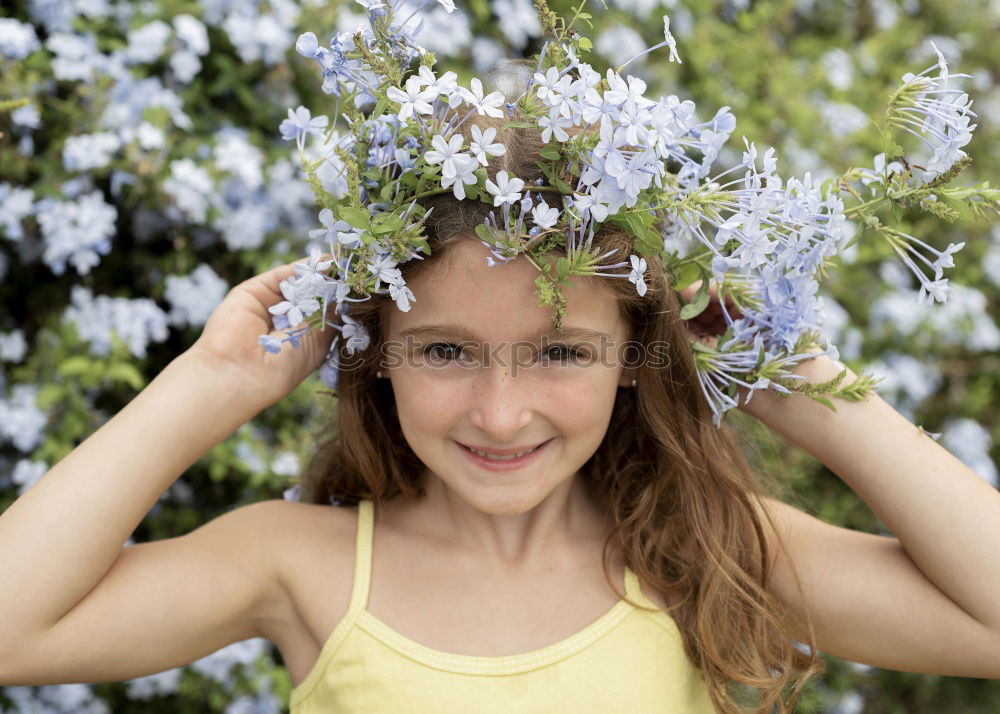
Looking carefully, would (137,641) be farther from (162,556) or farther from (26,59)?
(26,59)

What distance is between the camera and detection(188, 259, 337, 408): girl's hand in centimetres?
179

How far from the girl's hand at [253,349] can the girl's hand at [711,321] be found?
0.67m

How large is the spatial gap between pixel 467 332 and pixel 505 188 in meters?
0.26

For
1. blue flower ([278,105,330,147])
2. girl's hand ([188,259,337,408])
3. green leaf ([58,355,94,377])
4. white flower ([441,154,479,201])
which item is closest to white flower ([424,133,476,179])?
white flower ([441,154,479,201])

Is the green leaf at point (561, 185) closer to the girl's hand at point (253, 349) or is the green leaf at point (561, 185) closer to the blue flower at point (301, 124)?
the blue flower at point (301, 124)

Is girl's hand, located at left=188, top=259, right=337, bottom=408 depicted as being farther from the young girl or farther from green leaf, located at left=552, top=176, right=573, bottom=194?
green leaf, located at left=552, top=176, right=573, bottom=194

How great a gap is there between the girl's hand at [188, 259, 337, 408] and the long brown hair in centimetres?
7

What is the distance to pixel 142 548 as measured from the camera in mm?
1747

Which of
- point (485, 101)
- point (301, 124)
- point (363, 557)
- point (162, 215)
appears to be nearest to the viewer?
point (485, 101)

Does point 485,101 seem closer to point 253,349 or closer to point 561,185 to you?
point 561,185

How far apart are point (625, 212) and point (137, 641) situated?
104 centimetres

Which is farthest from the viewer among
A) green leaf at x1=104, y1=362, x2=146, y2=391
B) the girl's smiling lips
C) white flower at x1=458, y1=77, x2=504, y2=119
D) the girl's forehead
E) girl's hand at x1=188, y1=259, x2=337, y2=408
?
green leaf at x1=104, y1=362, x2=146, y2=391

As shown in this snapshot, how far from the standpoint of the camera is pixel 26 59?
242cm

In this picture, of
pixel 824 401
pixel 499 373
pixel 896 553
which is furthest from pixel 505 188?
pixel 896 553
